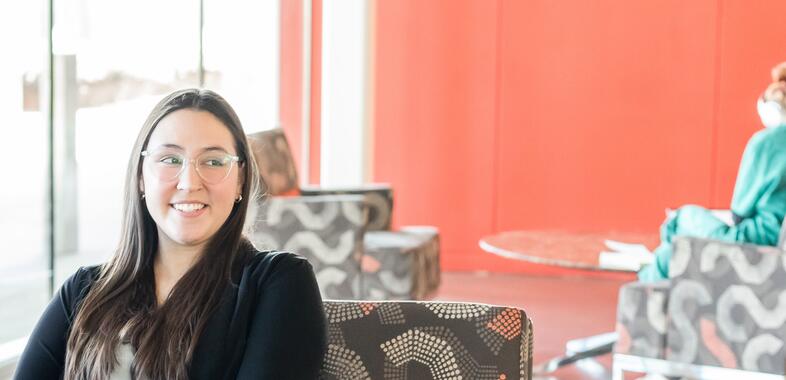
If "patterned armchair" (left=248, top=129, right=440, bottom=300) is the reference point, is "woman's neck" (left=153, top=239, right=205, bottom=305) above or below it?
above

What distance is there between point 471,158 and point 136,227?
5.26 meters

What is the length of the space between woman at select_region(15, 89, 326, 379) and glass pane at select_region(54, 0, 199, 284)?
2.96m

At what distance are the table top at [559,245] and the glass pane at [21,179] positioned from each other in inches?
71.4

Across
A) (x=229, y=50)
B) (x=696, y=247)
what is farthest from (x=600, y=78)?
(x=696, y=247)

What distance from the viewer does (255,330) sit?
1683 mm

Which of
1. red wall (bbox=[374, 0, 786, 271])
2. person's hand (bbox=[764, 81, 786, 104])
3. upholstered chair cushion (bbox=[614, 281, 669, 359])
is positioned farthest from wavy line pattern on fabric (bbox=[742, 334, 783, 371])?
red wall (bbox=[374, 0, 786, 271])

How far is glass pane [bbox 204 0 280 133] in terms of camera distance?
6.18 m

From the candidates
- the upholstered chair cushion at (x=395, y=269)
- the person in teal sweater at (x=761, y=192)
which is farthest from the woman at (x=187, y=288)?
the upholstered chair cushion at (x=395, y=269)

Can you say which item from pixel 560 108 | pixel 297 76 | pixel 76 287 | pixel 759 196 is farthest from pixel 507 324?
pixel 297 76

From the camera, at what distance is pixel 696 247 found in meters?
3.66

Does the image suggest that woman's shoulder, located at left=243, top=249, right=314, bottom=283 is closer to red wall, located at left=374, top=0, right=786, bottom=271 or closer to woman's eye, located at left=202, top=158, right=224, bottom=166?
woman's eye, located at left=202, top=158, right=224, bottom=166

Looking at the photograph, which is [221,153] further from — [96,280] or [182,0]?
[182,0]

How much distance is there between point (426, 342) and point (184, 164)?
49cm

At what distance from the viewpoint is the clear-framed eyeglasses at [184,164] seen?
1793mm
